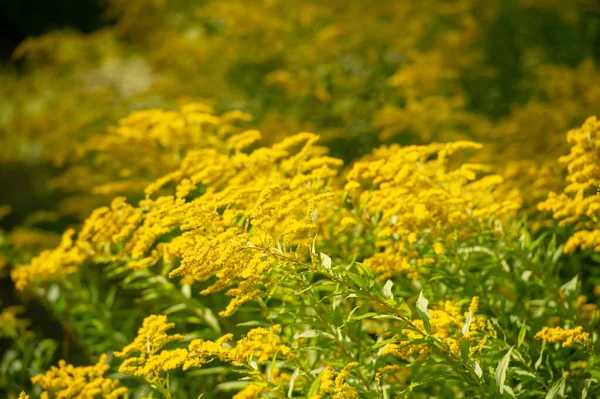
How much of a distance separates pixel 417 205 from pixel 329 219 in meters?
0.39

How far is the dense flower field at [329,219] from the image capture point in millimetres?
1718

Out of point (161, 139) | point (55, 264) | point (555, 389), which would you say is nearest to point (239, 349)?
point (555, 389)

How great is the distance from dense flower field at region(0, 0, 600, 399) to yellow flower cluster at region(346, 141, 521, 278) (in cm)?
1

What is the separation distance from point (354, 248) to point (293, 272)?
62 centimetres

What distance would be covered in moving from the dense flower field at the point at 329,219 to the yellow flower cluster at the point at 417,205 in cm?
1

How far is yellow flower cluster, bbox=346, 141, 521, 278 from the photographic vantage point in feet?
6.32

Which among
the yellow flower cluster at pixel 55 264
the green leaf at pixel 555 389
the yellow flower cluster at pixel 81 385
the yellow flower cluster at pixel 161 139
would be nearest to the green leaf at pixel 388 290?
the green leaf at pixel 555 389

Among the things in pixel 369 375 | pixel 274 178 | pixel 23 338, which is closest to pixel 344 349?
pixel 369 375

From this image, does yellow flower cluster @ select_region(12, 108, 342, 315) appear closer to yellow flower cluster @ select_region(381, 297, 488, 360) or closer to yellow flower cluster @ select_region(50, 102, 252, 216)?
yellow flower cluster @ select_region(50, 102, 252, 216)

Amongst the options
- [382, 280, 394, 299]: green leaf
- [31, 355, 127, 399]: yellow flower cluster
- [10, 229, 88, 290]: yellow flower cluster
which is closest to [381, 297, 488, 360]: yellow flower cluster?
[382, 280, 394, 299]: green leaf

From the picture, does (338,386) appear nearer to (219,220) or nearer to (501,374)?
(501,374)

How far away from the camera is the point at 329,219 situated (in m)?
2.17

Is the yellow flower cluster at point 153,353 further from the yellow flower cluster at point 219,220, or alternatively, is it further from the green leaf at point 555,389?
the green leaf at point 555,389

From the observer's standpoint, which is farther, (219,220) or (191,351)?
(219,220)
